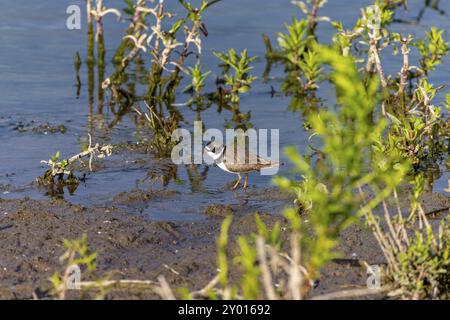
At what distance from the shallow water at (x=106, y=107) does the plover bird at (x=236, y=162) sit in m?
0.19

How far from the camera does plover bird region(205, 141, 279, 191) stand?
25.4 feet

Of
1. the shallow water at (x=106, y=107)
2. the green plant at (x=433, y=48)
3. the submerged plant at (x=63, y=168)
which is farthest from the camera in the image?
the green plant at (x=433, y=48)

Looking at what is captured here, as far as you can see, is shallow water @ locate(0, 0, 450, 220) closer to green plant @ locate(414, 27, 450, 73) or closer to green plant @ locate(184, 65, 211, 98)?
green plant @ locate(184, 65, 211, 98)

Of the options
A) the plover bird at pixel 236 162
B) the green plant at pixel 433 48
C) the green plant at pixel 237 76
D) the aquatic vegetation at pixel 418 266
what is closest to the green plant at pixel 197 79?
the green plant at pixel 237 76

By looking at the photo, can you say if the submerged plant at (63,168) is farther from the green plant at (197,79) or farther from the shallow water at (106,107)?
the green plant at (197,79)

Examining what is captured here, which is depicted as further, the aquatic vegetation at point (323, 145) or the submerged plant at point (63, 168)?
the submerged plant at point (63, 168)

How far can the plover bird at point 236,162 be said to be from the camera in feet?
25.4

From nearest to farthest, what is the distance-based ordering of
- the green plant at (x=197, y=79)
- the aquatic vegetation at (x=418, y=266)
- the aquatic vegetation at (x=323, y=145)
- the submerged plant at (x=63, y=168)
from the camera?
the aquatic vegetation at (x=323, y=145)
the aquatic vegetation at (x=418, y=266)
the submerged plant at (x=63, y=168)
the green plant at (x=197, y=79)

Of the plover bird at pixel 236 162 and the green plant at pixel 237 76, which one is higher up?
the green plant at pixel 237 76

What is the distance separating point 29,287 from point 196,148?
3785 millimetres

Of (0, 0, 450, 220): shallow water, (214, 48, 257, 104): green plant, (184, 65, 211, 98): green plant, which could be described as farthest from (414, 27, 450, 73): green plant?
(184, 65, 211, 98): green plant

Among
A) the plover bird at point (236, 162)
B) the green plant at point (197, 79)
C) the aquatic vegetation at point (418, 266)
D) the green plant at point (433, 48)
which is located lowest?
the aquatic vegetation at point (418, 266)
